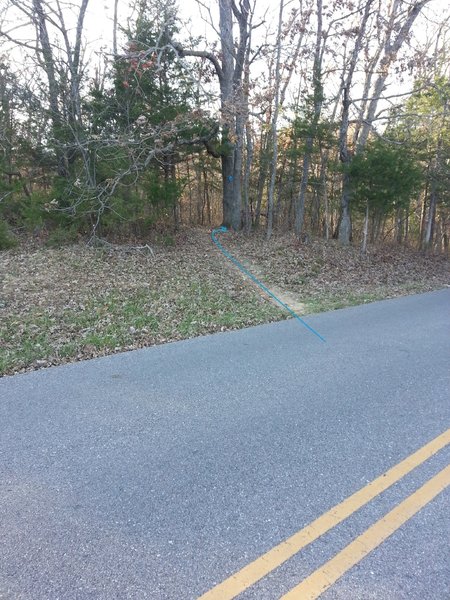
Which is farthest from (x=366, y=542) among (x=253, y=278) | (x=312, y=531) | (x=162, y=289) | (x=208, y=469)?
(x=253, y=278)

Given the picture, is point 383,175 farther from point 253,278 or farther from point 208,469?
point 208,469

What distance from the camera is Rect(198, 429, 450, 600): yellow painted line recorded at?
2039mm

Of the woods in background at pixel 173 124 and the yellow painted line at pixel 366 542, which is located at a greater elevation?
the woods in background at pixel 173 124

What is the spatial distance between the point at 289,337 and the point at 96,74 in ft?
40.1

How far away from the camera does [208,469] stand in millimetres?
3041

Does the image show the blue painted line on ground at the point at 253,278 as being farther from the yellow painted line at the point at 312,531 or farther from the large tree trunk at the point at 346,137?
the large tree trunk at the point at 346,137

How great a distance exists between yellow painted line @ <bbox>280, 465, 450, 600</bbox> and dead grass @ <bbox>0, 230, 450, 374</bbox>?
458 centimetres

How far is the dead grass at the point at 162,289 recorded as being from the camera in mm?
6512

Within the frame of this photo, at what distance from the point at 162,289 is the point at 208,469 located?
6912 millimetres

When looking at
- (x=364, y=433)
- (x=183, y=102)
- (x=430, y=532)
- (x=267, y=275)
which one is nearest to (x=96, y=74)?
(x=183, y=102)

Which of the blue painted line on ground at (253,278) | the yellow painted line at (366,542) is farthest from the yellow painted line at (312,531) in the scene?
the blue painted line on ground at (253,278)

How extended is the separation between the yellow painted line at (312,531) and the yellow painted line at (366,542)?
0.16m

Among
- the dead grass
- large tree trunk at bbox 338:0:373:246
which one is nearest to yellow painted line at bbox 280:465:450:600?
the dead grass

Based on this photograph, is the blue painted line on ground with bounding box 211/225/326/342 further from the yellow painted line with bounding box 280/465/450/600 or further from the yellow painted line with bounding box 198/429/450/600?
the yellow painted line with bounding box 280/465/450/600
